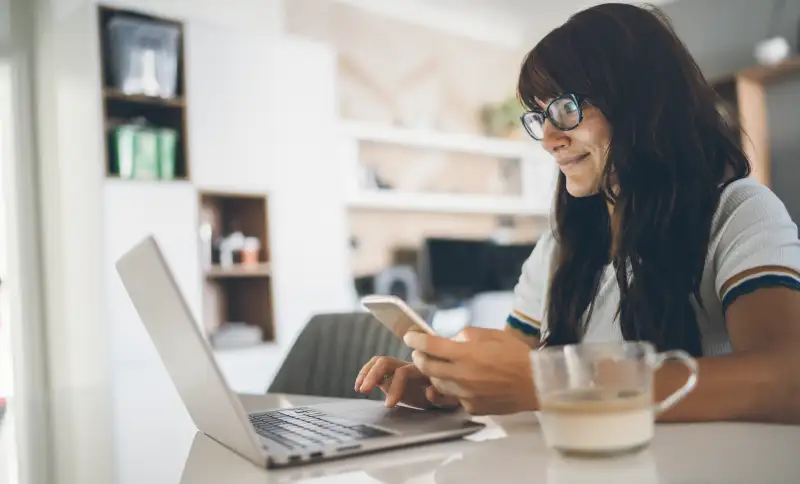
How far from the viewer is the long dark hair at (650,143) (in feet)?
3.56

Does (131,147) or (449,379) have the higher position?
(131,147)

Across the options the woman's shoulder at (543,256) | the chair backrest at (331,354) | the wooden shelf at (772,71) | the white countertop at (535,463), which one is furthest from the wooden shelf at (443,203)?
the white countertop at (535,463)

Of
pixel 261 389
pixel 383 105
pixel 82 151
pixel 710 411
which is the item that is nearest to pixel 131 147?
pixel 82 151

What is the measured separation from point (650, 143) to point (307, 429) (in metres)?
0.69

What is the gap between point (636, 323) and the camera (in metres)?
1.10

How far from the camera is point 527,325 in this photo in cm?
138

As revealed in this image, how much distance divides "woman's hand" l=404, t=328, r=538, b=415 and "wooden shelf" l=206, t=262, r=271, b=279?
2574mm

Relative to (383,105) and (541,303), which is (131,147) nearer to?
(383,105)

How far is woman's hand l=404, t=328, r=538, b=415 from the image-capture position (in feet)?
2.53

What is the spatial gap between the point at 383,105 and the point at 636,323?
3.55 meters

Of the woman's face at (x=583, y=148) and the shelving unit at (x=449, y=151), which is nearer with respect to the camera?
the woman's face at (x=583, y=148)

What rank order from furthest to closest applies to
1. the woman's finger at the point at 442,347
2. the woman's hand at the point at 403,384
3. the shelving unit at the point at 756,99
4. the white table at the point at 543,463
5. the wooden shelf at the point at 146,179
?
the shelving unit at the point at 756,99
the wooden shelf at the point at 146,179
the woman's hand at the point at 403,384
the woman's finger at the point at 442,347
the white table at the point at 543,463

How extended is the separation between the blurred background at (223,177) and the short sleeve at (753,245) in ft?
4.19

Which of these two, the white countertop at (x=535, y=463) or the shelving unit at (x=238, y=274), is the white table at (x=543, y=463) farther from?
the shelving unit at (x=238, y=274)
